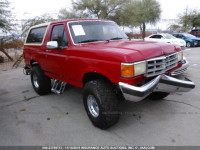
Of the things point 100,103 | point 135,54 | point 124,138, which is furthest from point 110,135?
point 135,54

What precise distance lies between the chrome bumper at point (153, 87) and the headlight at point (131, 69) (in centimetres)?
16

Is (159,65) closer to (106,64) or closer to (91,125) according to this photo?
(106,64)

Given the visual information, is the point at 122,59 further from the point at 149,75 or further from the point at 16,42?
the point at 16,42

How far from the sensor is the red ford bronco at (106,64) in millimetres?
2520

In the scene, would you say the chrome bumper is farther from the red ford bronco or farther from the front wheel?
the front wheel

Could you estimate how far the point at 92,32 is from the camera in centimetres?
367

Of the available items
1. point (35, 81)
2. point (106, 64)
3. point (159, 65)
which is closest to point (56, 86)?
point (35, 81)

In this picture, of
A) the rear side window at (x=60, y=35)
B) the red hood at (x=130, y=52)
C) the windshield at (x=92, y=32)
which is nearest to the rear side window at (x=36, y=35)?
the rear side window at (x=60, y=35)

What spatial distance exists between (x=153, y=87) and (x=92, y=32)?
74.8 inches

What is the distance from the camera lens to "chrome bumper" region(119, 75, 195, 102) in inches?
94.8

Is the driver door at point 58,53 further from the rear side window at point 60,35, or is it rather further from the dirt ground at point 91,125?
the dirt ground at point 91,125

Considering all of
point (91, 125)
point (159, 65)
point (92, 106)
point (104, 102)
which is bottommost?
point (91, 125)

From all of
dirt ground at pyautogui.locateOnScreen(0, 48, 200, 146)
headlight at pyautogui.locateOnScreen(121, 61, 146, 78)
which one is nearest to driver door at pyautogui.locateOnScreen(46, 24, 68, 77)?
dirt ground at pyautogui.locateOnScreen(0, 48, 200, 146)

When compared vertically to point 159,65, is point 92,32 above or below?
above
